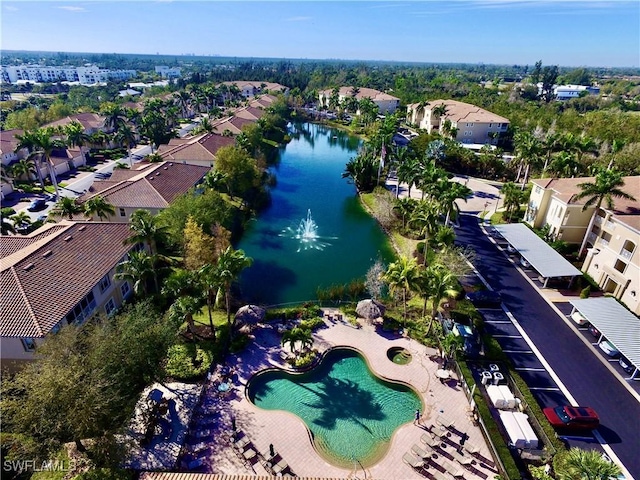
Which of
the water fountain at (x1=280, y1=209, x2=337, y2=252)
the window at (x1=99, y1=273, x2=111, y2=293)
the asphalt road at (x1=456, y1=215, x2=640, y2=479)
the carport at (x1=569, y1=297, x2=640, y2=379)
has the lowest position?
the water fountain at (x1=280, y1=209, x2=337, y2=252)

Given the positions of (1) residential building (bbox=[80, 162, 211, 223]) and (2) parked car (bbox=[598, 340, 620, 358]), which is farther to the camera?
(1) residential building (bbox=[80, 162, 211, 223])

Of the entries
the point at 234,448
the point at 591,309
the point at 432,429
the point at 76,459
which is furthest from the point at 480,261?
the point at 76,459

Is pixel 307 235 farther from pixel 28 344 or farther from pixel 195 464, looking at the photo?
pixel 195 464

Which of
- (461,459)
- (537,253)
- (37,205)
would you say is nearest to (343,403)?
(461,459)

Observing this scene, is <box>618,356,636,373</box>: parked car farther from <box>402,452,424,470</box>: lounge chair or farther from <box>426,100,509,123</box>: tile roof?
<box>426,100,509,123</box>: tile roof

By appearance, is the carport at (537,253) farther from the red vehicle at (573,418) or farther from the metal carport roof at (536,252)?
the red vehicle at (573,418)

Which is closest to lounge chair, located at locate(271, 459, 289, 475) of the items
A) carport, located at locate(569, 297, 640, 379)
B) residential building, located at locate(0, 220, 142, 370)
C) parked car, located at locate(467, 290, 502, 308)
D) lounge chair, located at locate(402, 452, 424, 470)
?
lounge chair, located at locate(402, 452, 424, 470)
